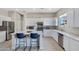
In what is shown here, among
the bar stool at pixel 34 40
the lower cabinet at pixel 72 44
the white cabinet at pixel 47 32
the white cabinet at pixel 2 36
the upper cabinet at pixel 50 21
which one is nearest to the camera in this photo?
the lower cabinet at pixel 72 44

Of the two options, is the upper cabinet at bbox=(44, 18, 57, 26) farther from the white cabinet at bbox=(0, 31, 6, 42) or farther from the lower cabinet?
the lower cabinet

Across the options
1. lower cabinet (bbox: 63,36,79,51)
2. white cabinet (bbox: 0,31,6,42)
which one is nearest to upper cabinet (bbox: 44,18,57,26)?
white cabinet (bbox: 0,31,6,42)

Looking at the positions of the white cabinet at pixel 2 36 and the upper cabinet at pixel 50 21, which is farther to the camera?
the upper cabinet at pixel 50 21

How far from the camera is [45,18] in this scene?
12289 mm

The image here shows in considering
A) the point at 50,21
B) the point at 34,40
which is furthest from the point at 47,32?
the point at 34,40

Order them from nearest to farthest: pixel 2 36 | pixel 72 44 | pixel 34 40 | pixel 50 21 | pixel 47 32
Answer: pixel 72 44, pixel 34 40, pixel 2 36, pixel 47 32, pixel 50 21

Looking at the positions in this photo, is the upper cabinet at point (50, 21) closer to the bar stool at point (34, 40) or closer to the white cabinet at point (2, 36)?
the white cabinet at point (2, 36)

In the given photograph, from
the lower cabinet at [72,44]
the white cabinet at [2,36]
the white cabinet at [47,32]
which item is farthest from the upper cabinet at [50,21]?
the lower cabinet at [72,44]

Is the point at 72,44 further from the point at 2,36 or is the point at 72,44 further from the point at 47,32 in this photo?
the point at 47,32

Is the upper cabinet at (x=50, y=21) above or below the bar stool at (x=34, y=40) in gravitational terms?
above
